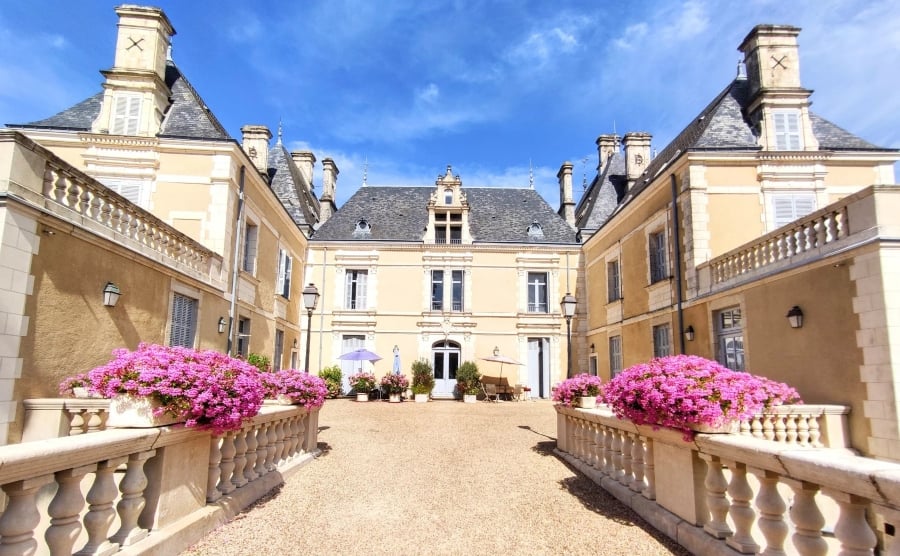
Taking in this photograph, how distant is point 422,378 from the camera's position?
59.3 feet

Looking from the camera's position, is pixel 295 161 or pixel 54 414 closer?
pixel 54 414

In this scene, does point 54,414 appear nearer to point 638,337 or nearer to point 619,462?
point 619,462

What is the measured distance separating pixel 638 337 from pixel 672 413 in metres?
10.9

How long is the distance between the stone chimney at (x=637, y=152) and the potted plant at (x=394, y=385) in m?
10.9

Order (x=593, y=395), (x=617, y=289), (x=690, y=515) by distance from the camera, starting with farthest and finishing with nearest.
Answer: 1. (x=617, y=289)
2. (x=593, y=395)
3. (x=690, y=515)

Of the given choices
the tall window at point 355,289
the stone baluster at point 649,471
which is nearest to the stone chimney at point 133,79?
the tall window at point 355,289

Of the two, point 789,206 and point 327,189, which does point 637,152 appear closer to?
point 789,206

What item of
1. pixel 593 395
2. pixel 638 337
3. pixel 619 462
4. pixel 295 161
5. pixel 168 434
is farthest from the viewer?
pixel 295 161

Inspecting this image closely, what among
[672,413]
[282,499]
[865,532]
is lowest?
[282,499]

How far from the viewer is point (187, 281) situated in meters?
9.60

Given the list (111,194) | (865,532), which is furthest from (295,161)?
(865,532)

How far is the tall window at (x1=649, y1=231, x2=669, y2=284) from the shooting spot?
12848 mm

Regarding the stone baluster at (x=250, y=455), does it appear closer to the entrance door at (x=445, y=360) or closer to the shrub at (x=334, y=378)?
the shrub at (x=334, y=378)

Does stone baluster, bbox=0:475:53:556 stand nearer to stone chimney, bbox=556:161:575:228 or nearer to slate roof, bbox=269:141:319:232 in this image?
slate roof, bbox=269:141:319:232
